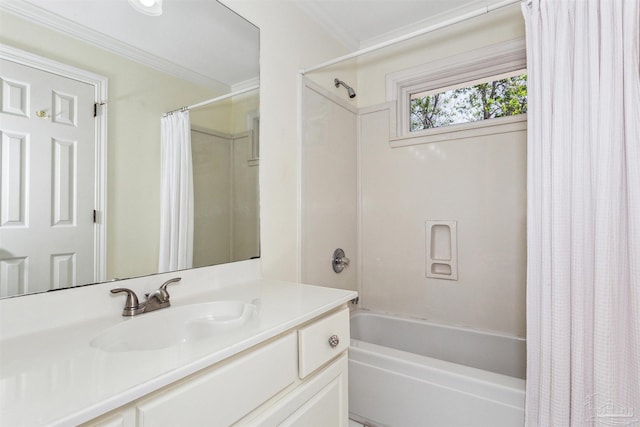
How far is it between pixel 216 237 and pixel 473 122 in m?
1.75

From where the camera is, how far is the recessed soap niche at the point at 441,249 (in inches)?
83.3

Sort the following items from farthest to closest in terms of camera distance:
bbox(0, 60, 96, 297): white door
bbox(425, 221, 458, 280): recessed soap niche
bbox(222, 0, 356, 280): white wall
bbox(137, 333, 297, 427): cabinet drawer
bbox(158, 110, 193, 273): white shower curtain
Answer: bbox(425, 221, 458, 280): recessed soap niche < bbox(222, 0, 356, 280): white wall < bbox(158, 110, 193, 273): white shower curtain < bbox(0, 60, 96, 297): white door < bbox(137, 333, 297, 427): cabinet drawer

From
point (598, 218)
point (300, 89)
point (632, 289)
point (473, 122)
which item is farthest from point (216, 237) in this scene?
point (473, 122)

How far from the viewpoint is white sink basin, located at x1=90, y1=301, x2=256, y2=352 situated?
2.79 feet

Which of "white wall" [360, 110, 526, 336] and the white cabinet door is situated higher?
"white wall" [360, 110, 526, 336]

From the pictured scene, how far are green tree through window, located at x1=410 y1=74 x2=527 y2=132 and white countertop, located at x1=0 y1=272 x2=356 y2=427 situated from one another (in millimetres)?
1784

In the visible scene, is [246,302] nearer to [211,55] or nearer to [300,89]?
[211,55]

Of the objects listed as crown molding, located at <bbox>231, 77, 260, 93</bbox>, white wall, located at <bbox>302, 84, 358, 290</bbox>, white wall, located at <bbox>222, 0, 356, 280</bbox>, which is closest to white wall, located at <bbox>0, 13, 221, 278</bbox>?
crown molding, located at <bbox>231, 77, 260, 93</bbox>

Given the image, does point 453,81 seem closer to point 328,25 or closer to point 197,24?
point 328,25

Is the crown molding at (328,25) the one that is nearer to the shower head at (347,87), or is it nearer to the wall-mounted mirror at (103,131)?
the shower head at (347,87)

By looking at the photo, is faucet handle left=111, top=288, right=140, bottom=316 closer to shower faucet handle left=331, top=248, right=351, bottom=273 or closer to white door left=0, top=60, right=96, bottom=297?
white door left=0, top=60, right=96, bottom=297

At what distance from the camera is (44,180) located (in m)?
0.86

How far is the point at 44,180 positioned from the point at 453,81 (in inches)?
90.3

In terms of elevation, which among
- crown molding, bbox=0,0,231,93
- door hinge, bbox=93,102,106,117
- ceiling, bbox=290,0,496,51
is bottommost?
door hinge, bbox=93,102,106,117
